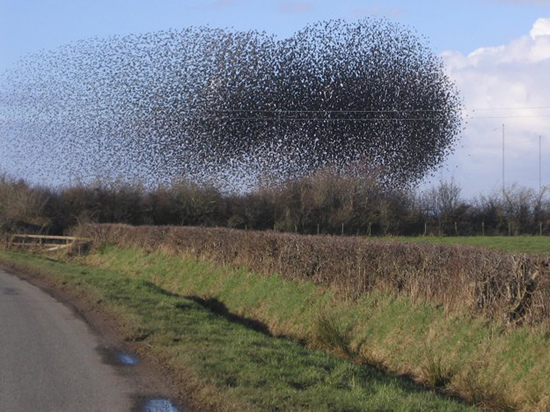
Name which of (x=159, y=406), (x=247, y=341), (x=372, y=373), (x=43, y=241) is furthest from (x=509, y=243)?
(x=159, y=406)

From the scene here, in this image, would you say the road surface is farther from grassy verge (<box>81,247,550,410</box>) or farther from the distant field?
the distant field

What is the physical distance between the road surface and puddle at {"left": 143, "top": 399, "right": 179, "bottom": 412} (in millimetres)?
117

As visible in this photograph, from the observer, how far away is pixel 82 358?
11.3 metres

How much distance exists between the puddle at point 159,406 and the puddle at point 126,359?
7.75ft

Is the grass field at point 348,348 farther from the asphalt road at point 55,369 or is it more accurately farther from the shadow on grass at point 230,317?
the asphalt road at point 55,369

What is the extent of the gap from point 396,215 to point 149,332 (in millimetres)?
43343

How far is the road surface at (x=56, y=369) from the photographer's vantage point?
850 cm

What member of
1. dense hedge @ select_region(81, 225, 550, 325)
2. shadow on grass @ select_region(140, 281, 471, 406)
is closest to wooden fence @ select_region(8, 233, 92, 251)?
dense hedge @ select_region(81, 225, 550, 325)

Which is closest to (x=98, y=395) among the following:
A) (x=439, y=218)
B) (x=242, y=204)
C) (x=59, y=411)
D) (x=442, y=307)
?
(x=59, y=411)

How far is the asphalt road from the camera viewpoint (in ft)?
27.9

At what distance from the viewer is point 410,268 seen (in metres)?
14.8

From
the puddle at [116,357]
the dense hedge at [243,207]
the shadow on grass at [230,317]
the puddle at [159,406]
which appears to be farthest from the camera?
the dense hedge at [243,207]

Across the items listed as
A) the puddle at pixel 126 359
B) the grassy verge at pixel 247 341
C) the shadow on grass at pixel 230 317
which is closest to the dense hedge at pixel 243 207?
the grassy verge at pixel 247 341

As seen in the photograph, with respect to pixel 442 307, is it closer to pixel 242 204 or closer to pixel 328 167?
pixel 242 204
